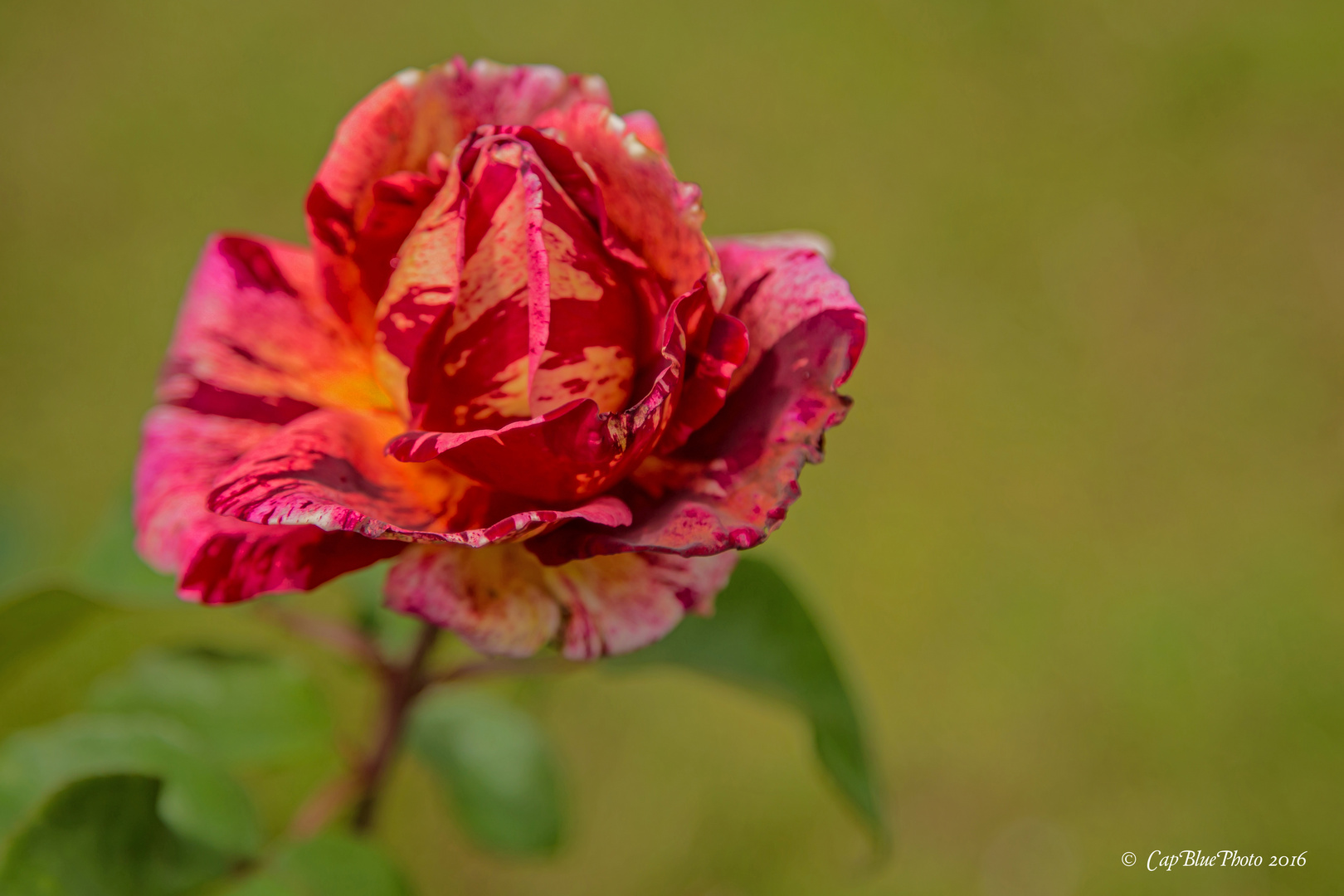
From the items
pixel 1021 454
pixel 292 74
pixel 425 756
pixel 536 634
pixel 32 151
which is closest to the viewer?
pixel 536 634

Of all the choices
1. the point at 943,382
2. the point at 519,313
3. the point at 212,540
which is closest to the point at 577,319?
the point at 519,313

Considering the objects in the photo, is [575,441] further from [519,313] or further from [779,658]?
[779,658]

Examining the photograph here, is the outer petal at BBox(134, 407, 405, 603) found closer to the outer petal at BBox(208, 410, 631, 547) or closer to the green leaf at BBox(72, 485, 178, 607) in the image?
the outer petal at BBox(208, 410, 631, 547)

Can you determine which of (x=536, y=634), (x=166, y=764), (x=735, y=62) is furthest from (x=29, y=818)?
(x=735, y=62)

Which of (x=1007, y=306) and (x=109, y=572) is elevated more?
(x=109, y=572)

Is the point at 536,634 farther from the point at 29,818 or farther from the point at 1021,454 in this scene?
the point at 1021,454

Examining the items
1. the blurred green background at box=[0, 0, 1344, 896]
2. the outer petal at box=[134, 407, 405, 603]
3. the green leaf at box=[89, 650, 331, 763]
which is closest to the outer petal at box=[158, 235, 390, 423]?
the outer petal at box=[134, 407, 405, 603]

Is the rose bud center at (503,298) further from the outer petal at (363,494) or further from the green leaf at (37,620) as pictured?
the green leaf at (37,620)
